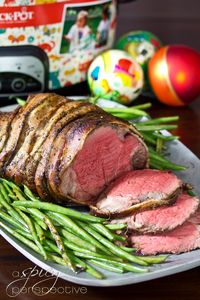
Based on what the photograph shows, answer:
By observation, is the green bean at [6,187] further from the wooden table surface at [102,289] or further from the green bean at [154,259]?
the green bean at [154,259]

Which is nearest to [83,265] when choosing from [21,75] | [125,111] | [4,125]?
[4,125]

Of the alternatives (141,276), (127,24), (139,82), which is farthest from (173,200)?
(127,24)

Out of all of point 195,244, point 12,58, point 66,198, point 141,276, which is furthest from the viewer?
point 12,58

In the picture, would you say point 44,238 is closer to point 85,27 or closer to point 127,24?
point 85,27

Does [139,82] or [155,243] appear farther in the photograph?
[139,82]

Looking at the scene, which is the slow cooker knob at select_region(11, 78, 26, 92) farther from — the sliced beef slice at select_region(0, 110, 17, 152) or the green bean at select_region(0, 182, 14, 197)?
the green bean at select_region(0, 182, 14, 197)

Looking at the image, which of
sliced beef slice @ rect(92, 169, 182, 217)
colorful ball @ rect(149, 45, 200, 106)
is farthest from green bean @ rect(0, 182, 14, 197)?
colorful ball @ rect(149, 45, 200, 106)
